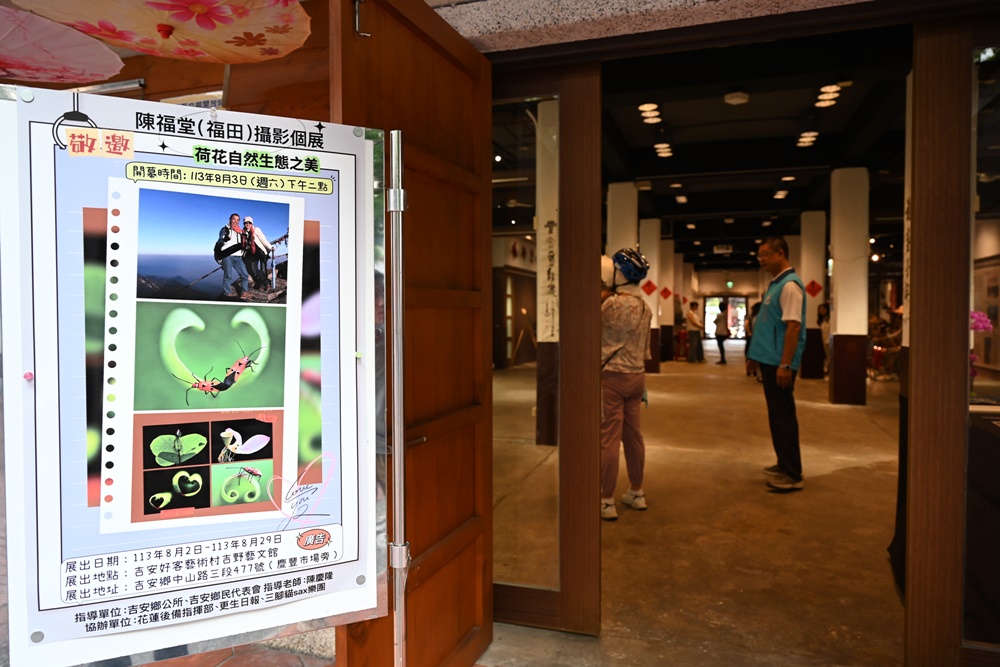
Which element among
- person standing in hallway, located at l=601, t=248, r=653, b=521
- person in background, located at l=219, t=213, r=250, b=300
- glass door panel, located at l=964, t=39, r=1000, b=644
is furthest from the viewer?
person standing in hallway, located at l=601, t=248, r=653, b=521

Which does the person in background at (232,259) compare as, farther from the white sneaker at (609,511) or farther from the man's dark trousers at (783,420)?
the man's dark trousers at (783,420)

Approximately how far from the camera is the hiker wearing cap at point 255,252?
132 cm

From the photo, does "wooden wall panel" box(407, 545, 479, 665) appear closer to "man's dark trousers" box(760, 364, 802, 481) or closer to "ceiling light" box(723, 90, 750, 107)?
"man's dark trousers" box(760, 364, 802, 481)

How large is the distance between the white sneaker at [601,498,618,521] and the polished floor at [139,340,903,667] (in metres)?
0.07

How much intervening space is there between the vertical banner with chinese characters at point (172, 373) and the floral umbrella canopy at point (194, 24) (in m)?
0.27

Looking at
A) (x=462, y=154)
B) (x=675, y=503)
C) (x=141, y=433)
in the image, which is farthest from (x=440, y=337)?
(x=675, y=503)

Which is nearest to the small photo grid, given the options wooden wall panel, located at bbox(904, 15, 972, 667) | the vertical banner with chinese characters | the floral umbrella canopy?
the vertical banner with chinese characters

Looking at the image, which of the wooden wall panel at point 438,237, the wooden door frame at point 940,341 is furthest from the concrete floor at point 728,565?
the wooden wall panel at point 438,237

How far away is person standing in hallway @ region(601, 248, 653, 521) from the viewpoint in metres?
3.66

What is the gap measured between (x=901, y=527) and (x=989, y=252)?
148 centimetres

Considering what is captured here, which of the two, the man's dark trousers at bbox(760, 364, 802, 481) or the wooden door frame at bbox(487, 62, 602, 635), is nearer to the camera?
the wooden door frame at bbox(487, 62, 602, 635)

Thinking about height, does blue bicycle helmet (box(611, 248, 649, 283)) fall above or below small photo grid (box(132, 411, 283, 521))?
above

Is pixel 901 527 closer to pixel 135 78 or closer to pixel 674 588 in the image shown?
pixel 674 588
